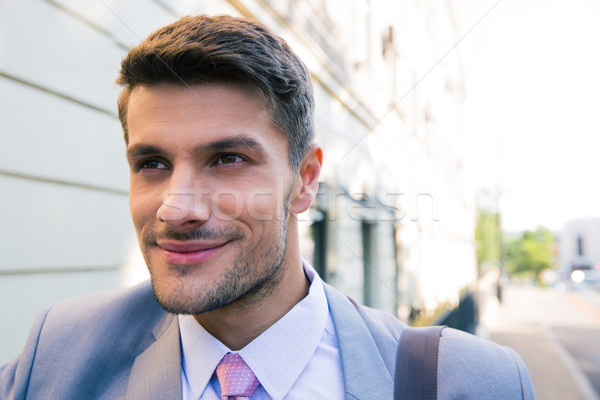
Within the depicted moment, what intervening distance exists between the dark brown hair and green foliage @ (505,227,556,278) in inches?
1864

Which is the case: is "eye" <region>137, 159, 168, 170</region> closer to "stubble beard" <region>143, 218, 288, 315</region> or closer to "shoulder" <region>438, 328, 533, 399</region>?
"stubble beard" <region>143, 218, 288, 315</region>

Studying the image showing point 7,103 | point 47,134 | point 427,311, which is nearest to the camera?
point 7,103

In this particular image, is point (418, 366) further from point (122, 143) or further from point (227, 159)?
point (122, 143)

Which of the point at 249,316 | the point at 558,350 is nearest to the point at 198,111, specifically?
the point at 249,316

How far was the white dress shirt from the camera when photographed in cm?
128

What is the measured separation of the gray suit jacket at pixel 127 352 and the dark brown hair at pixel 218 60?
0.62 metres

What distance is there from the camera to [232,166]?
1.27 metres

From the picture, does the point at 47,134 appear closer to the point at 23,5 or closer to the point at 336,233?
the point at 23,5

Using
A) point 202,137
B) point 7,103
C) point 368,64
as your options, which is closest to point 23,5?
point 7,103

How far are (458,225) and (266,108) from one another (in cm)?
1776

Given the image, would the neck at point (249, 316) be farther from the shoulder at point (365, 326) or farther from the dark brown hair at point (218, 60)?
the dark brown hair at point (218, 60)

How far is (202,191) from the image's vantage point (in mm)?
1225

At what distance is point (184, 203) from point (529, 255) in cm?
6145

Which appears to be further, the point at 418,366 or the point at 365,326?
the point at 365,326
